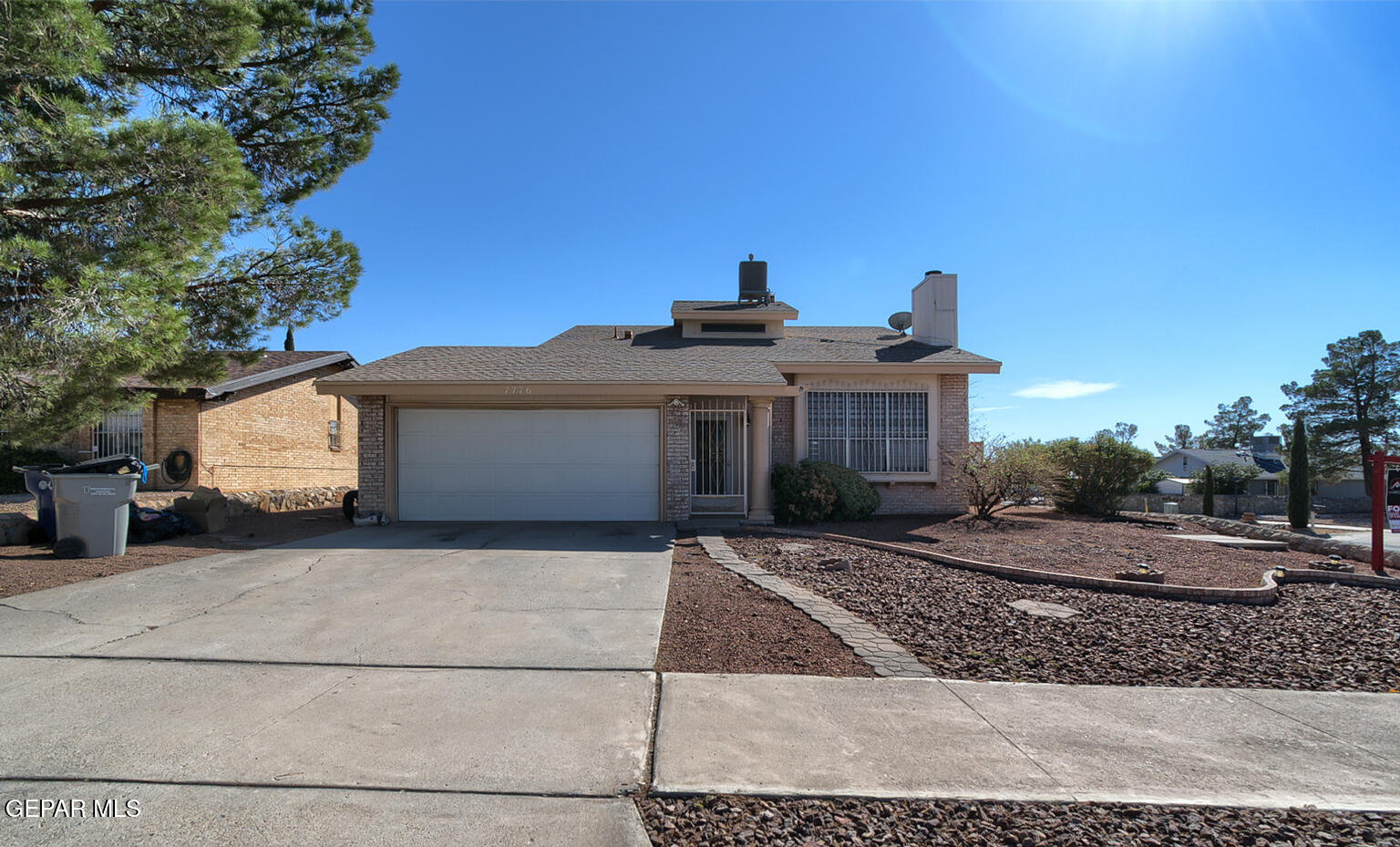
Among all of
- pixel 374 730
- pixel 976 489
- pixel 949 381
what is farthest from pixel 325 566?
pixel 949 381

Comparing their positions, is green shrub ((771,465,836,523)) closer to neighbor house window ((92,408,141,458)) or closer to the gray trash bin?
the gray trash bin

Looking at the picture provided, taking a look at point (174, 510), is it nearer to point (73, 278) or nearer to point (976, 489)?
point (73, 278)

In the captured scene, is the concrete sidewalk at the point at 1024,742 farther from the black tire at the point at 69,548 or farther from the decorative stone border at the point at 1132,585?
the black tire at the point at 69,548

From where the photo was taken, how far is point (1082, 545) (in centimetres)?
963

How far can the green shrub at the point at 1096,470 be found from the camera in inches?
535

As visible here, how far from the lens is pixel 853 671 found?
14.9ft

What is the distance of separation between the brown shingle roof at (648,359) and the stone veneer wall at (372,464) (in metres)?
0.86

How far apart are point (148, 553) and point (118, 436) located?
10115 millimetres

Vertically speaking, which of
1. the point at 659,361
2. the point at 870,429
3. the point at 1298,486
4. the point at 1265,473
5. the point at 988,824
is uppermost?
the point at 659,361

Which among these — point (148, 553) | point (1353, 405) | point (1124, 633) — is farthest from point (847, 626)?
point (1353, 405)

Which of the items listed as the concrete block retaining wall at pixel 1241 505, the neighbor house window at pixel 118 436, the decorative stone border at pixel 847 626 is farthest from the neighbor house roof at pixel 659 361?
the concrete block retaining wall at pixel 1241 505

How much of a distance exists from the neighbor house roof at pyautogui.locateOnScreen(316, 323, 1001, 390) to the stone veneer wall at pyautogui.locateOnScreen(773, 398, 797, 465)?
0.83m

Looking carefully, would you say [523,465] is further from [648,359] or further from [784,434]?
[784,434]

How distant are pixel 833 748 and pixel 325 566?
660cm
